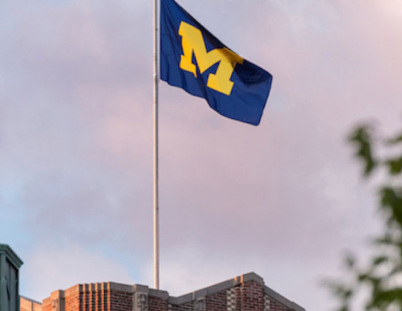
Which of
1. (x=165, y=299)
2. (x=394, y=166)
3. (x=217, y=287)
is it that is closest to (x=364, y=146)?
(x=394, y=166)

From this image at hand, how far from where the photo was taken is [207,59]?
104 feet

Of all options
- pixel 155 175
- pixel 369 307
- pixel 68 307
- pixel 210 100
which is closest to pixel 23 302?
pixel 68 307

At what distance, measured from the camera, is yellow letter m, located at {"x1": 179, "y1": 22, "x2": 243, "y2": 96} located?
31.4 metres

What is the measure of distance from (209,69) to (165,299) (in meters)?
7.94

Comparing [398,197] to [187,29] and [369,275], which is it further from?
[187,29]

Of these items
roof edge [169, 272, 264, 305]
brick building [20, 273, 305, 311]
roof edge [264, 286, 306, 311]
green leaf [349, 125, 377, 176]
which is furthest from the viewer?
roof edge [264, 286, 306, 311]

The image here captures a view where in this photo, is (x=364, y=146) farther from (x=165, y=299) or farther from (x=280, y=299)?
(x=280, y=299)

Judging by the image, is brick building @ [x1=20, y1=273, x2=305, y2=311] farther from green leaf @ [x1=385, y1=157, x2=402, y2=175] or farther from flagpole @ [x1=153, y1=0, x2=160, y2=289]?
green leaf @ [x1=385, y1=157, x2=402, y2=175]

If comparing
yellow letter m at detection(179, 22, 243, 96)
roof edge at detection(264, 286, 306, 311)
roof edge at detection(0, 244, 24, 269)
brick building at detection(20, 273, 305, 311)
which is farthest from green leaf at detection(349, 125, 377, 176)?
yellow letter m at detection(179, 22, 243, 96)

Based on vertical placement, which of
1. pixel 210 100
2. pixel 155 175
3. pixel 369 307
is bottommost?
pixel 369 307

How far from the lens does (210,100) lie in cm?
3133

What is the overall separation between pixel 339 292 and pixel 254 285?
2121cm

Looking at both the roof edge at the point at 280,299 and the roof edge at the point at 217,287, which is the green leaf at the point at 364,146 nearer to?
the roof edge at the point at 217,287

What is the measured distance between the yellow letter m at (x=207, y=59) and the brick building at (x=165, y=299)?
6390 mm
